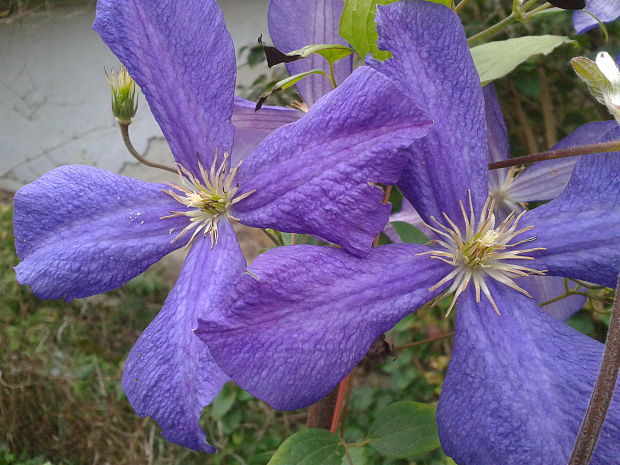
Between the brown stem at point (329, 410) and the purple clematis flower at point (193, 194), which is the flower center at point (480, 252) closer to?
the purple clematis flower at point (193, 194)

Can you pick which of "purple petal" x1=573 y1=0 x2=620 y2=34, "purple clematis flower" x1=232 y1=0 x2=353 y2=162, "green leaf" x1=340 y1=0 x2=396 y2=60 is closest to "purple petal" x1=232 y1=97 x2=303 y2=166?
"purple clematis flower" x1=232 y1=0 x2=353 y2=162

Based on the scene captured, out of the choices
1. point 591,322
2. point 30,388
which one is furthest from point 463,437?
point 30,388

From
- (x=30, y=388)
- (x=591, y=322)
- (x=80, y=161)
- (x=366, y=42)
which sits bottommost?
(x=30, y=388)

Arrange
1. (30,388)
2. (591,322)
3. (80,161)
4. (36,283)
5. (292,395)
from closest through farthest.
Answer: (292,395) < (36,283) < (591,322) < (30,388) < (80,161)

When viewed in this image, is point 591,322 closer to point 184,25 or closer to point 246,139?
point 246,139

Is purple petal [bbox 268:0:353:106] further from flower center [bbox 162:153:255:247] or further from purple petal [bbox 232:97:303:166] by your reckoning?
flower center [bbox 162:153:255:247]

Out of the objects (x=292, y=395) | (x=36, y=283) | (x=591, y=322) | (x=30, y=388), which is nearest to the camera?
(x=292, y=395)

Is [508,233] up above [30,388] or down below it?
above

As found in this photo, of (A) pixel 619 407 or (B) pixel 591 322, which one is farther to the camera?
(B) pixel 591 322

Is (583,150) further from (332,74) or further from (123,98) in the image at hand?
(123,98)
